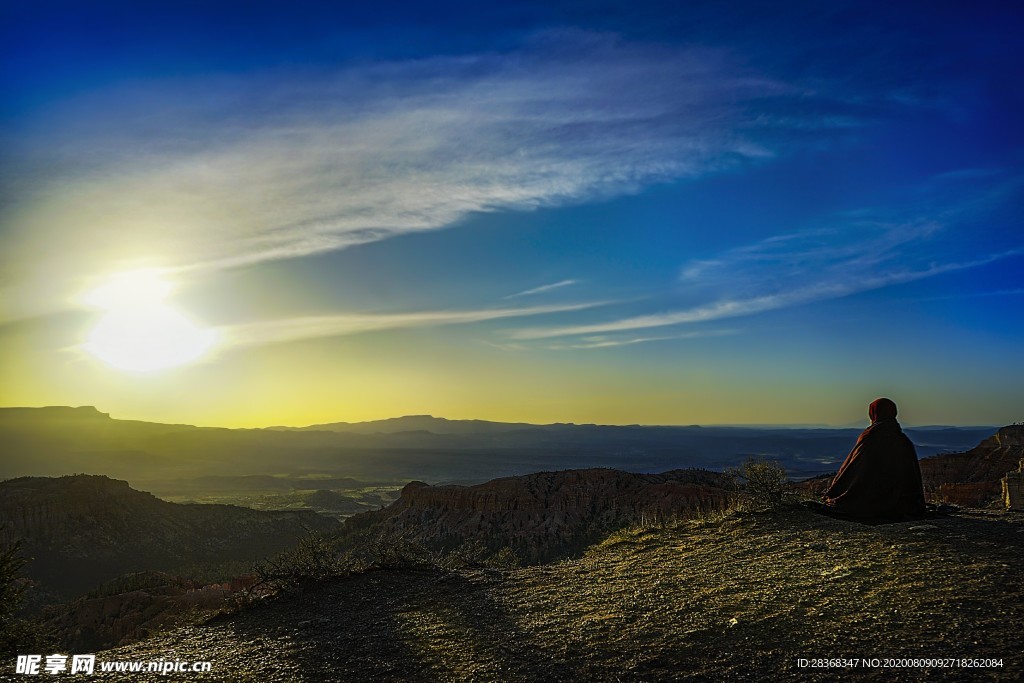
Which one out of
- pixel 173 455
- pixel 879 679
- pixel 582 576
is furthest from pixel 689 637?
pixel 173 455

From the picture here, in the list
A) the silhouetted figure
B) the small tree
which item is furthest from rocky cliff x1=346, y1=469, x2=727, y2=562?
the silhouetted figure

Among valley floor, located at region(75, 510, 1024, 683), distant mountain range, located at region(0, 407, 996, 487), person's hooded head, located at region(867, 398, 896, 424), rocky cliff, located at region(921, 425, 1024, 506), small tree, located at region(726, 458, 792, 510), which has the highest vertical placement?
person's hooded head, located at region(867, 398, 896, 424)

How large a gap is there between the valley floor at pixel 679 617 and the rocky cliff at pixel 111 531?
43.3 metres

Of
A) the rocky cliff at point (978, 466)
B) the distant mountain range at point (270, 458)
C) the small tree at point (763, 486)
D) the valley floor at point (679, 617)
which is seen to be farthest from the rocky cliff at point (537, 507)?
the distant mountain range at point (270, 458)

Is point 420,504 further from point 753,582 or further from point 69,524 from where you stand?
point 753,582

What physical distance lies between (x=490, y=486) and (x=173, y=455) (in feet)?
541

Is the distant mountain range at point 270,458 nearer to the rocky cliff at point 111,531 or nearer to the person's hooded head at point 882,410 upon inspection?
the rocky cliff at point 111,531

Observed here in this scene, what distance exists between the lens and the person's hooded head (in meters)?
10.2

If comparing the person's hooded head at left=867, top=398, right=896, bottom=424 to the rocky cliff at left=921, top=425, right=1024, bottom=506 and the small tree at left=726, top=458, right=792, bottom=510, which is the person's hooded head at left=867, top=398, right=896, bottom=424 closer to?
the small tree at left=726, top=458, right=792, bottom=510

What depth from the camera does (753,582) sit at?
7918 mm

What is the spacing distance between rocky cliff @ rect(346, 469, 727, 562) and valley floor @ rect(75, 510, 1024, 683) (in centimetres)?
2475

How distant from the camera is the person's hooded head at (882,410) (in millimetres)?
10237

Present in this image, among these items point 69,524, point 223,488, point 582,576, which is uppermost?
point 582,576

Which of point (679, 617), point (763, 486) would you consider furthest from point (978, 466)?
point (679, 617)
